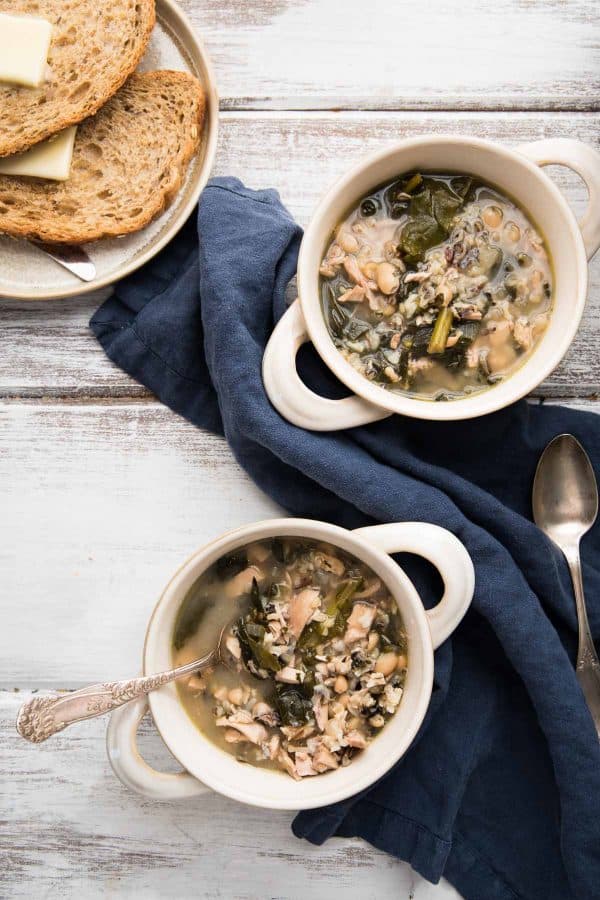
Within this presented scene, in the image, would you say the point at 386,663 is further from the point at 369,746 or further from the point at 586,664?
the point at 586,664

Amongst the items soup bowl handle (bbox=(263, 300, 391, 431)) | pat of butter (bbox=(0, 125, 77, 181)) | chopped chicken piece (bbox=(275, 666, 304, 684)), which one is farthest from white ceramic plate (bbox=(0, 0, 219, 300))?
chopped chicken piece (bbox=(275, 666, 304, 684))

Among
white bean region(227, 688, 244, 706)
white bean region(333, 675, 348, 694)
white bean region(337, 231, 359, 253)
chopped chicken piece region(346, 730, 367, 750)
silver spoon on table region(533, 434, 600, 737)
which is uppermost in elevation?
white bean region(337, 231, 359, 253)

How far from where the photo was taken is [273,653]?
5.02ft

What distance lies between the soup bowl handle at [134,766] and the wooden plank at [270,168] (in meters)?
0.68

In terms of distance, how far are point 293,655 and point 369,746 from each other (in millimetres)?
218

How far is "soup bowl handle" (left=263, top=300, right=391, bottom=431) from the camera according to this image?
1496 mm

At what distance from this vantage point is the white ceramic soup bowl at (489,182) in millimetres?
1452

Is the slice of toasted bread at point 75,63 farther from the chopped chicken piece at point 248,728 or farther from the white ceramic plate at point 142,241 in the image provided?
the chopped chicken piece at point 248,728

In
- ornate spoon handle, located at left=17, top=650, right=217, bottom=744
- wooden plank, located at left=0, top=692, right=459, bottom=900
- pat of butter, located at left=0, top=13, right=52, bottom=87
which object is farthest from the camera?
wooden plank, located at left=0, top=692, right=459, bottom=900

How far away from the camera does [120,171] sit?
1723mm

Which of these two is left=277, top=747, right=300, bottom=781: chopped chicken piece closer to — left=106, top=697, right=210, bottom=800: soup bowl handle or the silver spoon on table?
left=106, top=697, right=210, bottom=800: soup bowl handle

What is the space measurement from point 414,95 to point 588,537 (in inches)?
40.0

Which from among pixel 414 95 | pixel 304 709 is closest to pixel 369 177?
pixel 414 95

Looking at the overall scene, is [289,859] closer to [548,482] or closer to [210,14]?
[548,482]
